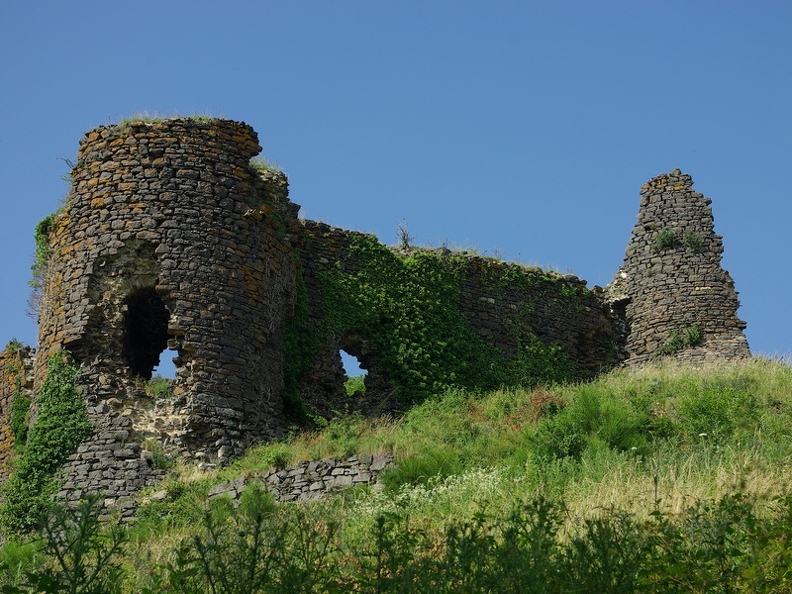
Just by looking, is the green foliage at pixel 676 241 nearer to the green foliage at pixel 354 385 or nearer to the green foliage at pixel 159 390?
the green foliage at pixel 354 385

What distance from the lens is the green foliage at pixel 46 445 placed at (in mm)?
17781

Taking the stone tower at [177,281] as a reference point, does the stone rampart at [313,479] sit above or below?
below

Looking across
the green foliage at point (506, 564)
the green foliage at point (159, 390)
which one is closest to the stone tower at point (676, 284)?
the green foliage at point (159, 390)

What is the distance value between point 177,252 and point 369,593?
10.8m

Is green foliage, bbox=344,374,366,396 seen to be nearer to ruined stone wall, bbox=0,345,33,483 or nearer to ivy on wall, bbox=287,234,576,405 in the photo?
ivy on wall, bbox=287,234,576,405

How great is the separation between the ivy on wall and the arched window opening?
7.91 ft

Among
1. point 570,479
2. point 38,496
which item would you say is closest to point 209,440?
point 38,496

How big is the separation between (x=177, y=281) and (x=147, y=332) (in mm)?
2822

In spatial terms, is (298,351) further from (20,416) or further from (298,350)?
(20,416)

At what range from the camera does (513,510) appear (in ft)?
38.8

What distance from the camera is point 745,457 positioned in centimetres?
1455

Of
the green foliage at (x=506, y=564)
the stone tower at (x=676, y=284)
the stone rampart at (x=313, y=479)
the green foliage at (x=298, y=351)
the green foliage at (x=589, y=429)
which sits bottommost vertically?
the green foliage at (x=506, y=564)

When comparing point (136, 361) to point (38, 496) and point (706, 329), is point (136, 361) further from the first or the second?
point (706, 329)

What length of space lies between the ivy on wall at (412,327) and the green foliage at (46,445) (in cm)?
395
